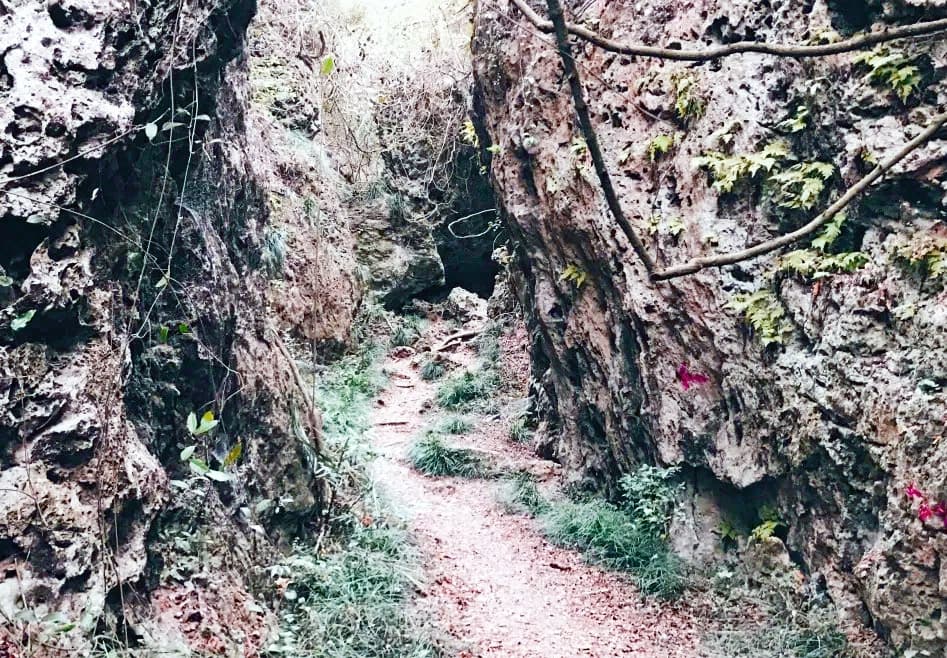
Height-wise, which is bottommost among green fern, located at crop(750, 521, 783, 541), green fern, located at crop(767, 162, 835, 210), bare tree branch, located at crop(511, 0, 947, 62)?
green fern, located at crop(750, 521, 783, 541)

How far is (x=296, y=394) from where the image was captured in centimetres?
618

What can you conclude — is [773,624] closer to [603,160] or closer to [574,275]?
[574,275]

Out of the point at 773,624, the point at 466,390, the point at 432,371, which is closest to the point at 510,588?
the point at 773,624

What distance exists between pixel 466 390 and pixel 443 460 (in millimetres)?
2551

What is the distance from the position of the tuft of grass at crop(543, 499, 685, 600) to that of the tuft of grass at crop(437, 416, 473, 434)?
2.79 m

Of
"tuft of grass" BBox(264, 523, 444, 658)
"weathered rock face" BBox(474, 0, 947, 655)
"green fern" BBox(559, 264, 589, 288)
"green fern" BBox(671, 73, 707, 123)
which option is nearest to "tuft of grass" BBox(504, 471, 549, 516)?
"weathered rock face" BBox(474, 0, 947, 655)

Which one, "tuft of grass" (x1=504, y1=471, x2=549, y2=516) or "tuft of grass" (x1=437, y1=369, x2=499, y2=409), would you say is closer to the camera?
"tuft of grass" (x1=504, y1=471, x2=549, y2=516)

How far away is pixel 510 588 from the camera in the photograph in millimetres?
6145

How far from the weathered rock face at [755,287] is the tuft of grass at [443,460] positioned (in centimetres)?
161

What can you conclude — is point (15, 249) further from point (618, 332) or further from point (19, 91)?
point (618, 332)

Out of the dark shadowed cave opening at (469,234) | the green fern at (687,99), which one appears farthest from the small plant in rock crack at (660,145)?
the dark shadowed cave opening at (469,234)

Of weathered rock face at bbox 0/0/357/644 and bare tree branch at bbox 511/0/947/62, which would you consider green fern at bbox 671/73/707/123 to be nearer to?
weathered rock face at bbox 0/0/357/644

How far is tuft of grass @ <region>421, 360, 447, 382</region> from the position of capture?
12828 millimetres

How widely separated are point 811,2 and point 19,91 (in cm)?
498
